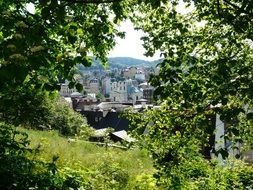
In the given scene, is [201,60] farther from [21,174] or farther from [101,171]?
[101,171]

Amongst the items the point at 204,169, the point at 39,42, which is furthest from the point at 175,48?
the point at 204,169

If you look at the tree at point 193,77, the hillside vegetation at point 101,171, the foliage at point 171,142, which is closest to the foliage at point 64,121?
the hillside vegetation at point 101,171

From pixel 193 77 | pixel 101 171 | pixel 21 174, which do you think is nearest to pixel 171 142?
pixel 193 77

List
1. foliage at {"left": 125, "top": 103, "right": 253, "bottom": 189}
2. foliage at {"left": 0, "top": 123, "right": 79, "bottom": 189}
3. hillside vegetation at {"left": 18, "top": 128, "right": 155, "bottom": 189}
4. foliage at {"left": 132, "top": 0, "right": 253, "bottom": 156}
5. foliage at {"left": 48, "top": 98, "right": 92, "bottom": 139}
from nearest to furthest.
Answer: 1. foliage at {"left": 132, "top": 0, "right": 253, "bottom": 156}
2. foliage at {"left": 0, "top": 123, "right": 79, "bottom": 189}
3. foliage at {"left": 125, "top": 103, "right": 253, "bottom": 189}
4. hillside vegetation at {"left": 18, "top": 128, "right": 155, "bottom": 189}
5. foliage at {"left": 48, "top": 98, "right": 92, "bottom": 139}

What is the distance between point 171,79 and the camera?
5.43 metres

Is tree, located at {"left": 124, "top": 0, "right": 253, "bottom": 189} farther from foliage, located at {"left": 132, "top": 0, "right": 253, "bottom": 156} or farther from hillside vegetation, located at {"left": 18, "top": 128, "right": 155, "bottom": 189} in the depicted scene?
hillside vegetation, located at {"left": 18, "top": 128, "right": 155, "bottom": 189}

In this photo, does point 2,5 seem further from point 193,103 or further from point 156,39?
point 193,103

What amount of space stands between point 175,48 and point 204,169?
191 inches

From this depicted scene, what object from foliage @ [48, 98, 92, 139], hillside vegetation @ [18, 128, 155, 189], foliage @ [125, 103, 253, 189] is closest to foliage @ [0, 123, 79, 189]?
hillside vegetation @ [18, 128, 155, 189]

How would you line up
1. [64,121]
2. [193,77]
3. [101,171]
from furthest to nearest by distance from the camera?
1. [64,121]
2. [101,171]
3. [193,77]

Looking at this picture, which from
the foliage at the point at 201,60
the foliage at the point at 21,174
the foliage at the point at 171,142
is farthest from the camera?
the foliage at the point at 171,142

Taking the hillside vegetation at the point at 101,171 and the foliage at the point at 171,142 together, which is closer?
the foliage at the point at 171,142

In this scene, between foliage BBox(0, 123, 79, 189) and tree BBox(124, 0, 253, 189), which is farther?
foliage BBox(0, 123, 79, 189)

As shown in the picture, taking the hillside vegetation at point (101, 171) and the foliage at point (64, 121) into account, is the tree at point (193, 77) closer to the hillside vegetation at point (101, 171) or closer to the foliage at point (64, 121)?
the hillside vegetation at point (101, 171)
